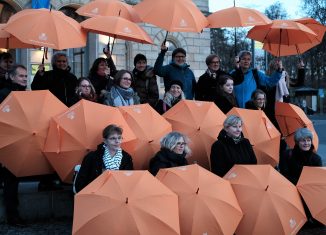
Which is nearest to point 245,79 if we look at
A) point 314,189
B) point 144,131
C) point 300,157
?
point 300,157

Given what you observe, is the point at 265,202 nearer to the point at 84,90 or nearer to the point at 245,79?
the point at 84,90

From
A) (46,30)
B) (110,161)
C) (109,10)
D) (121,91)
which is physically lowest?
(110,161)

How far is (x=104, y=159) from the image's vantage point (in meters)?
5.72

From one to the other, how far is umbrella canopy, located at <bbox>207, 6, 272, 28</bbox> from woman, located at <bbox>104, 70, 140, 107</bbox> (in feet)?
5.56

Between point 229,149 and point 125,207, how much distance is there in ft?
6.63

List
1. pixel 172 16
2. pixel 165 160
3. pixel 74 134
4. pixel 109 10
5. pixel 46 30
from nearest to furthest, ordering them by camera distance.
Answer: pixel 74 134 < pixel 165 160 < pixel 46 30 < pixel 172 16 < pixel 109 10

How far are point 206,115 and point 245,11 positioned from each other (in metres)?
1.97

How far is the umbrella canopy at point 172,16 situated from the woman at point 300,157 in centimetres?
206

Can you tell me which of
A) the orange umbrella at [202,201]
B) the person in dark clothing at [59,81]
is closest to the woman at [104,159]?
the orange umbrella at [202,201]

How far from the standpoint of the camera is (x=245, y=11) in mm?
7871

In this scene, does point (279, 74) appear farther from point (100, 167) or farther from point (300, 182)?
point (100, 167)

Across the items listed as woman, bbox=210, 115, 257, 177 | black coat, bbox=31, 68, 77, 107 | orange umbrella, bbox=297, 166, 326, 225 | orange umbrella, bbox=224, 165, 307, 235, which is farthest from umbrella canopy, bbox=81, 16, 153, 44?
orange umbrella, bbox=297, 166, 326, 225

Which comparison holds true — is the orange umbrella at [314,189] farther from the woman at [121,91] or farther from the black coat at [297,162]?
the woman at [121,91]

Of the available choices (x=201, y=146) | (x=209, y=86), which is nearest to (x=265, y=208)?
(x=201, y=146)
